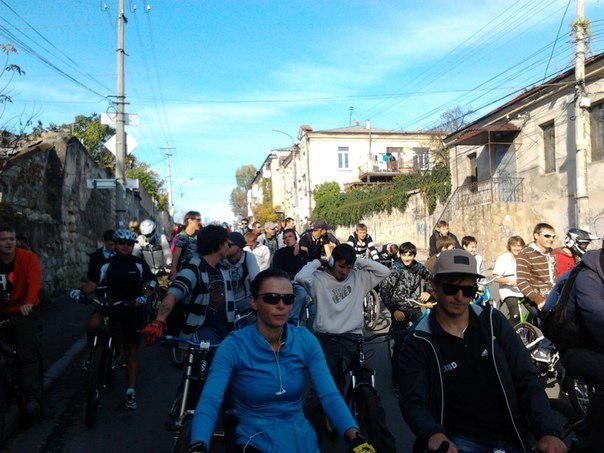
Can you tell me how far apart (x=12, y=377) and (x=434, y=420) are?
4.27m

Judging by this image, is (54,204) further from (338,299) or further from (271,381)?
(271,381)

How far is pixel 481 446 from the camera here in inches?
103

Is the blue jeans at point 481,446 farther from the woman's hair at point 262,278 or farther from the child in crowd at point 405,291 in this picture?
the child in crowd at point 405,291

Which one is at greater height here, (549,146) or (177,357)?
(549,146)

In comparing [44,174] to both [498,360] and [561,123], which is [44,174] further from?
[561,123]

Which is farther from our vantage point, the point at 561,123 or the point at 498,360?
the point at 561,123

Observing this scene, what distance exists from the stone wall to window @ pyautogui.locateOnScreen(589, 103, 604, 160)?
55.9ft

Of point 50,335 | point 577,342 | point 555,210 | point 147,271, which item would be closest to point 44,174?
point 50,335

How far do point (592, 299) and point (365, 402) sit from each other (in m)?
1.72

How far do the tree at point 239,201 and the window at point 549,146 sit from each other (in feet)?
272

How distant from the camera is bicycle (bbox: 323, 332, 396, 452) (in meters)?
3.79

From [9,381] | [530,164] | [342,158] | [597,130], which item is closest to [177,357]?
[9,381]

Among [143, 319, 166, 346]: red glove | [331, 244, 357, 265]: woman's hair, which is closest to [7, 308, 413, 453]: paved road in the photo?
[331, 244, 357, 265]: woman's hair

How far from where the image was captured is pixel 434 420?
256cm
